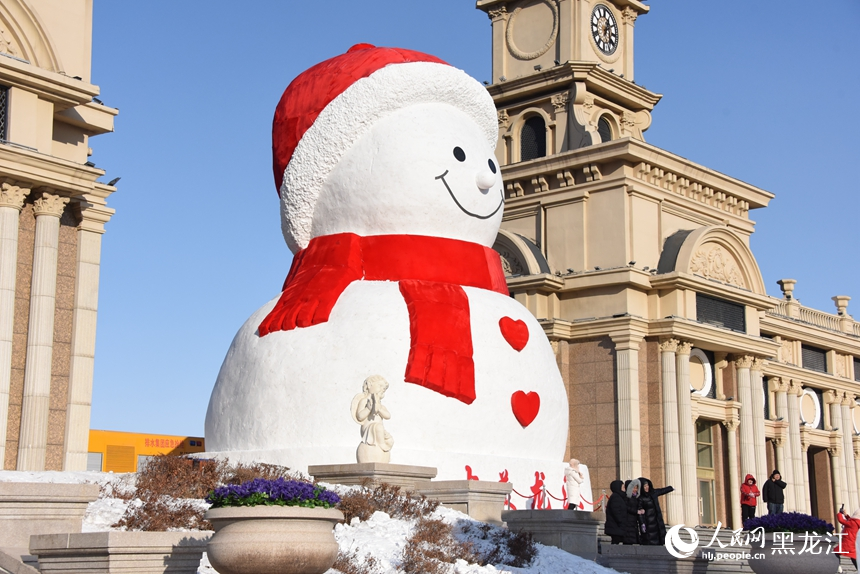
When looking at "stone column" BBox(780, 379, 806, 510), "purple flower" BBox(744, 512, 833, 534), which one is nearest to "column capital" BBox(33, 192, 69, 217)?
"purple flower" BBox(744, 512, 833, 534)

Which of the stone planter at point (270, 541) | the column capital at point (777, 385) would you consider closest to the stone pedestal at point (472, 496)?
the stone planter at point (270, 541)

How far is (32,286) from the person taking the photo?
20484 millimetres

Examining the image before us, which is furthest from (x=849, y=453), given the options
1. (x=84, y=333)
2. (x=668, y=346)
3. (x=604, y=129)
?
(x=84, y=333)

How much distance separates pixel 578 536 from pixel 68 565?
6968 mm

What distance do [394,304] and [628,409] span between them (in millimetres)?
14703

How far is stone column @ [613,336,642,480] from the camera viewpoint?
100 feet

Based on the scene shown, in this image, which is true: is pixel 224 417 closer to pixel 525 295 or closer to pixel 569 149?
pixel 525 295

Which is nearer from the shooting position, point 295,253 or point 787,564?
point 787,564

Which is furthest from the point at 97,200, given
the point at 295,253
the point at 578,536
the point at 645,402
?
the point at 645,402

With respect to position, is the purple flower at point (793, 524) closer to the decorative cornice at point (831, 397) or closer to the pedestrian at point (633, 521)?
the pedestrian at point (633, 521)

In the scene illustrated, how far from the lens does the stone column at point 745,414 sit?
3356 centimetres

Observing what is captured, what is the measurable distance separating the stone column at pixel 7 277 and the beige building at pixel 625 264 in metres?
15.2

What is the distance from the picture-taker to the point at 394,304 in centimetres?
1744

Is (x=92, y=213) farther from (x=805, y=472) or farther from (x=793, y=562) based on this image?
(x=805, y=472)
